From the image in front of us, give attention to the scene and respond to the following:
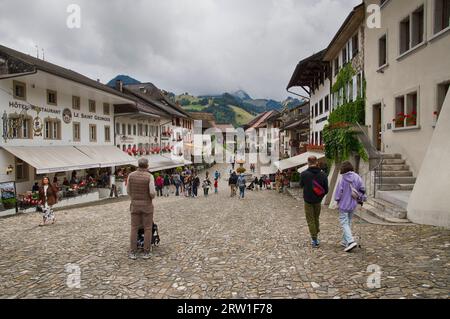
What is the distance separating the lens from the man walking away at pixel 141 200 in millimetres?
6266

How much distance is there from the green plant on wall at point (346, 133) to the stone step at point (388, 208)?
89.6 inches

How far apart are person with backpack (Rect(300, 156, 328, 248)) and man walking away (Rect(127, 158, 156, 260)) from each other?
2936 mm

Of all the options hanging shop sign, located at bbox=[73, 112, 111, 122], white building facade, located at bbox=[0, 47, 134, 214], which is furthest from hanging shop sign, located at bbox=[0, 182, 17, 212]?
hanging shop sign, located at bbox=[73, 112, 111, 122]

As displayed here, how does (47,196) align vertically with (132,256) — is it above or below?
above

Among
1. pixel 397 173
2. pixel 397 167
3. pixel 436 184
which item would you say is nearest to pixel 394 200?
pixel 436 184

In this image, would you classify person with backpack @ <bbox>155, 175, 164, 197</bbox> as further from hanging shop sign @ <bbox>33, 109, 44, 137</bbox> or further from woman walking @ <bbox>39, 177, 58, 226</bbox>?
woman walking @ <bbox>39, 177, 58, 226</bbox>

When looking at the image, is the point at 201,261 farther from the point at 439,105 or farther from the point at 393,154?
the point at 393,154

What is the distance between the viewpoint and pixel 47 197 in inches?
428

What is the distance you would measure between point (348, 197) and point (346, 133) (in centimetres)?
848

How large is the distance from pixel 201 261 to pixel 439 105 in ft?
31.5

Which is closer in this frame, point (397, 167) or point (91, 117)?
point (397, 167)

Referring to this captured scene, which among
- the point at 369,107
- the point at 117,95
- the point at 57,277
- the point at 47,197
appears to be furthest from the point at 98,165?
the point at 57,277

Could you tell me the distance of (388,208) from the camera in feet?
31.2

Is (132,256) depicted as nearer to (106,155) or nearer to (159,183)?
(159,183)
